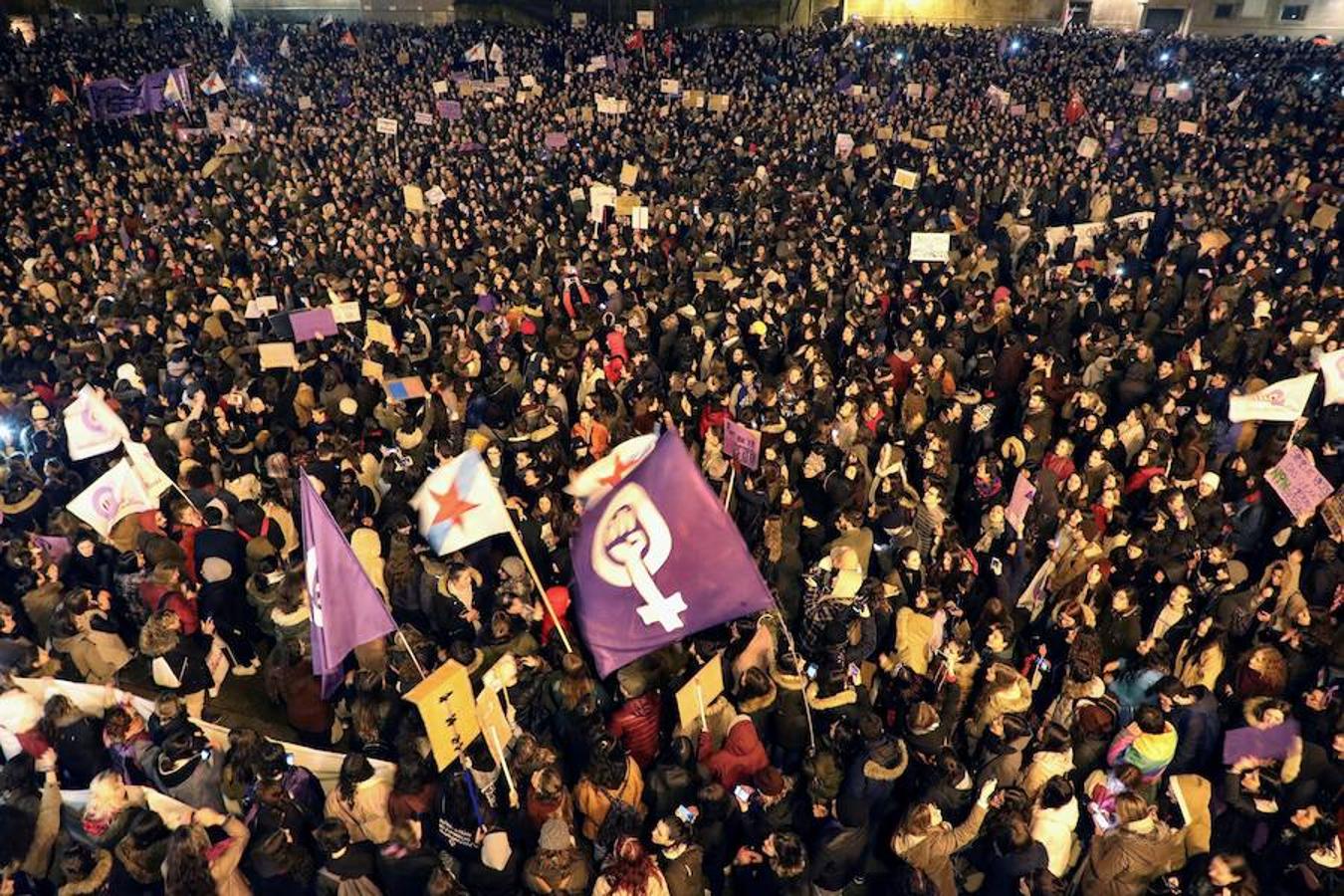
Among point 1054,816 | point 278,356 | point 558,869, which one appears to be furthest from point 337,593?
point 278,356

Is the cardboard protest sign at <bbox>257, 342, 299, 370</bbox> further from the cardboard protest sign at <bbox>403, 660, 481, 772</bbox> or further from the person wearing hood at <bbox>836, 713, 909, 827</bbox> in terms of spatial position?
the person wearing hood at <bbox>836, 713, 909, 827</bbox>

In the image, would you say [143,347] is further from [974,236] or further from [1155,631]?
[974,236]

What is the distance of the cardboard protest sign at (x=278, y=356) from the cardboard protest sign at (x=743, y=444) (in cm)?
581

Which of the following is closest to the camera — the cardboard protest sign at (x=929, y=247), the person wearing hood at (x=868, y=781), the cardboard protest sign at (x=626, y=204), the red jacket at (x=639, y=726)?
the person wearing hood at (x=868, y=781)

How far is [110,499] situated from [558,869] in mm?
5377

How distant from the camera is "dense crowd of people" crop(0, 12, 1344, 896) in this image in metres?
4.65

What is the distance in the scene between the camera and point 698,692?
5.10 meters

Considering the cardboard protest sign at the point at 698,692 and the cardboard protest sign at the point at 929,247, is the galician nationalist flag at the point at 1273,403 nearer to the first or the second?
the cardboard protest sign at the point at 929,247

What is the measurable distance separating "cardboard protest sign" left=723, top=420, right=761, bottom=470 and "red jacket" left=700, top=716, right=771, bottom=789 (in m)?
3.06

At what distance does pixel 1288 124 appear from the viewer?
61.0 ft

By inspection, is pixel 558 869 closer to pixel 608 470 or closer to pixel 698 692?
pixel 698 692

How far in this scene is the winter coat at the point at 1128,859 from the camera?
4219 mm

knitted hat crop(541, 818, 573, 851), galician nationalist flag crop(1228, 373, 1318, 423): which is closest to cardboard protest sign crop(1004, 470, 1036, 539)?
galician nationalist flag crop(1228, 373, 1318, 423)

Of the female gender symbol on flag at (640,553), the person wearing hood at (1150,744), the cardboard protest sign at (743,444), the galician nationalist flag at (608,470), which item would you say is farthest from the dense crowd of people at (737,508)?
the galician nationalist flag at (608,470)
